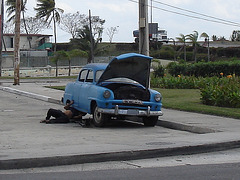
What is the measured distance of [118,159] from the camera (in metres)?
8.70

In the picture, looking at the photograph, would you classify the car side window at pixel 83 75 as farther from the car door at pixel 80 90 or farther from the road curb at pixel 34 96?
the road curb at pixel 34 96

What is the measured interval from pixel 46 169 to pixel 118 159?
1.41 metres

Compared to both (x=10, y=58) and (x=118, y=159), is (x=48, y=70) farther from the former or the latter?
(x=118, y=159)

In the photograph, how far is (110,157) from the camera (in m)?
8.62

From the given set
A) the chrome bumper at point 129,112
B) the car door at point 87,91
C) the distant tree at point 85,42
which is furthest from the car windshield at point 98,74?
the distant tree at point 85,42

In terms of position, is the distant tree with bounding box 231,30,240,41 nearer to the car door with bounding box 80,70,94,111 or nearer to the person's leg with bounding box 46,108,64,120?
the car door with bounding box 80,70,94,111

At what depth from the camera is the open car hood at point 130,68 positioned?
13.9 metres

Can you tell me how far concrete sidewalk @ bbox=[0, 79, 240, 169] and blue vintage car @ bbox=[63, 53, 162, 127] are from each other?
1.61 ft

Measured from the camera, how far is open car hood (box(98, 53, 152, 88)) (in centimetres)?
1385

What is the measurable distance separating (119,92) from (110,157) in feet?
15.9

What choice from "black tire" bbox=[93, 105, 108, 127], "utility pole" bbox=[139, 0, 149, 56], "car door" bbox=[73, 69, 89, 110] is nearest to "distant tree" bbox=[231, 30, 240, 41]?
"utility pole" bbox=[139, 0, 149, 56]

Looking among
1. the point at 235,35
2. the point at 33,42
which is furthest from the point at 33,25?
the point at 235,35

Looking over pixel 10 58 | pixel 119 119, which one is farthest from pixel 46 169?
pixel 10 58

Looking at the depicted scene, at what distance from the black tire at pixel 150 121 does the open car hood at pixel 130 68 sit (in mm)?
983
